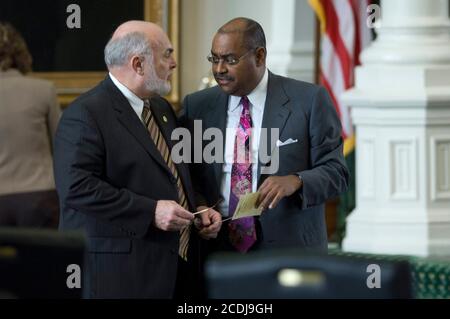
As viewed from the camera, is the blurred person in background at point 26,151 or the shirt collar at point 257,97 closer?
the shirt collar at point 257,97

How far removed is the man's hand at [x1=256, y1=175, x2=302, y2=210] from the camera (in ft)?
13.6

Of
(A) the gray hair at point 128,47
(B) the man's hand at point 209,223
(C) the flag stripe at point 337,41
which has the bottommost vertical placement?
(B) the man's hand at point 209,223

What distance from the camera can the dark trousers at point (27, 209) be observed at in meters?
6.43

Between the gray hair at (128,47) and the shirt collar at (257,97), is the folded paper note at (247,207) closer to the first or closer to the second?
the shirt collar at (257,97)

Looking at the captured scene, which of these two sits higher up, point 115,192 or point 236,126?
point 236,126

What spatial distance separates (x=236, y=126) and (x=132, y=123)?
0.39 m

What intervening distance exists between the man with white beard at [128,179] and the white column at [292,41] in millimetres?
5385

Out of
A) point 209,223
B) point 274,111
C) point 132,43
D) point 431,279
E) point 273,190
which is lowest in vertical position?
point 431,279

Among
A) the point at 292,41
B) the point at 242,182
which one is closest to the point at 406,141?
the point at 292,41

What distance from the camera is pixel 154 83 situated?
13.7 ft

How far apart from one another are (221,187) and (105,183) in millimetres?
477

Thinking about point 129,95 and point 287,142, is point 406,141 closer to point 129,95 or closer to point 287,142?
point 287,142

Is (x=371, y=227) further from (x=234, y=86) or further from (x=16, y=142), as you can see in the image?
(x=234, y=86)

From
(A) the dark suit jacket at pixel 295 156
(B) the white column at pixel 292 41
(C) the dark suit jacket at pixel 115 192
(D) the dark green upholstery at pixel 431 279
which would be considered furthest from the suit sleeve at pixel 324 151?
(B) the white column at pixel 292 41
